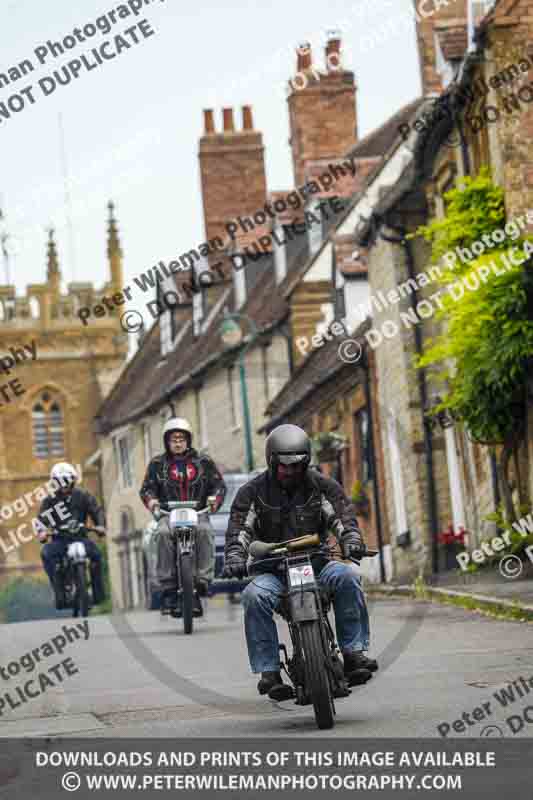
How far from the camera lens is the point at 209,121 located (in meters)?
49.5

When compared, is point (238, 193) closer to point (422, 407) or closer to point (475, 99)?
point (422, 407)

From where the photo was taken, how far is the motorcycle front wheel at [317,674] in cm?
849

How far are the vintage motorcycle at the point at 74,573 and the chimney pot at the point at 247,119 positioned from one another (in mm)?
32226

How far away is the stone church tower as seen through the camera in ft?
290

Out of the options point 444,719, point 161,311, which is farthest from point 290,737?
point 161,311

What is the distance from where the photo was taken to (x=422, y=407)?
88.5ft

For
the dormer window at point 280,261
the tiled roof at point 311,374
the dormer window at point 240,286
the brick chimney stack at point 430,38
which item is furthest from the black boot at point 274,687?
the dormer window at point 240,286

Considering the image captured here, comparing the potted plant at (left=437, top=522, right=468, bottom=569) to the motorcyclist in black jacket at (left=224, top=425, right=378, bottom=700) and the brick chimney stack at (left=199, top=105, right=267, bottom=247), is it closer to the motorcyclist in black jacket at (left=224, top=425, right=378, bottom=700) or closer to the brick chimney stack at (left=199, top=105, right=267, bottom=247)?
the motorcyclist in black jacket at (left=224, top=425, right=378, bottom=700)

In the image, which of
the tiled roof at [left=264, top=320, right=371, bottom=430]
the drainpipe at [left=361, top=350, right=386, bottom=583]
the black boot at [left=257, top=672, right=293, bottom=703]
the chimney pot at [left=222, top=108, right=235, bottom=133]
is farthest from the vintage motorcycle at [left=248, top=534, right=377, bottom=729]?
the chimney pot at [left=222, top=108, right=235, bottom=133]

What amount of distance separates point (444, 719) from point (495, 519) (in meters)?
12.7

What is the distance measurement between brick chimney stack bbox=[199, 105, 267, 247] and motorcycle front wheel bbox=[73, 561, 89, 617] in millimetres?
31896

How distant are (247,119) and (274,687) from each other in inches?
1645

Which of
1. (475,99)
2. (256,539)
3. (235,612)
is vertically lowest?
(235,612)
